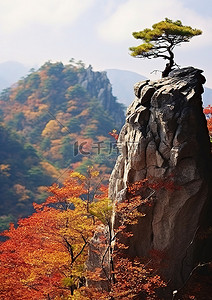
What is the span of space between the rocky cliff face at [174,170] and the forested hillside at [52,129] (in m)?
32.3

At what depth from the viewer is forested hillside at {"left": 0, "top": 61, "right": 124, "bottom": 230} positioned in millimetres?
49406

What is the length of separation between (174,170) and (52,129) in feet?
196

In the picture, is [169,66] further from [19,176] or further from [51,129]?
[51,129]

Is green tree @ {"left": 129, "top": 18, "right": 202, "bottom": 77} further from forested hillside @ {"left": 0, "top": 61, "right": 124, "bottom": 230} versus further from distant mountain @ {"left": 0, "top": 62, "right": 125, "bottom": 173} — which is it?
distant mountain @ {"left": 0, "top": 62, "right": 125, "bottom": 173}

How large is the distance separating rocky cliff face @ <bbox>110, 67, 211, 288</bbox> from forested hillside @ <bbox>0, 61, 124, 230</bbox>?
106 ft

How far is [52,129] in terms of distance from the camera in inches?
2788

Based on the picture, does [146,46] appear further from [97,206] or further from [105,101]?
[105,101]

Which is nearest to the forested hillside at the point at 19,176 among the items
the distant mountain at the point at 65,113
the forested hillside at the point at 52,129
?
the forested hillside at the point at 52,129

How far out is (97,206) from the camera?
1279cm

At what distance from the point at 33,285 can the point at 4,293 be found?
126 centimetres

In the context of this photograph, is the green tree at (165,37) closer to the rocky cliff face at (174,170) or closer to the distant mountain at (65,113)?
the rocky cliff face at (174,170)

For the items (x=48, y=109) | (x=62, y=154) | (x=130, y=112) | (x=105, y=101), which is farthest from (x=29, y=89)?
(x=130, y=112)

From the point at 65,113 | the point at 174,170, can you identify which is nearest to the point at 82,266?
the point at 174,170

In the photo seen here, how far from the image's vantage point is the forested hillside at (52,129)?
49.4 meters
